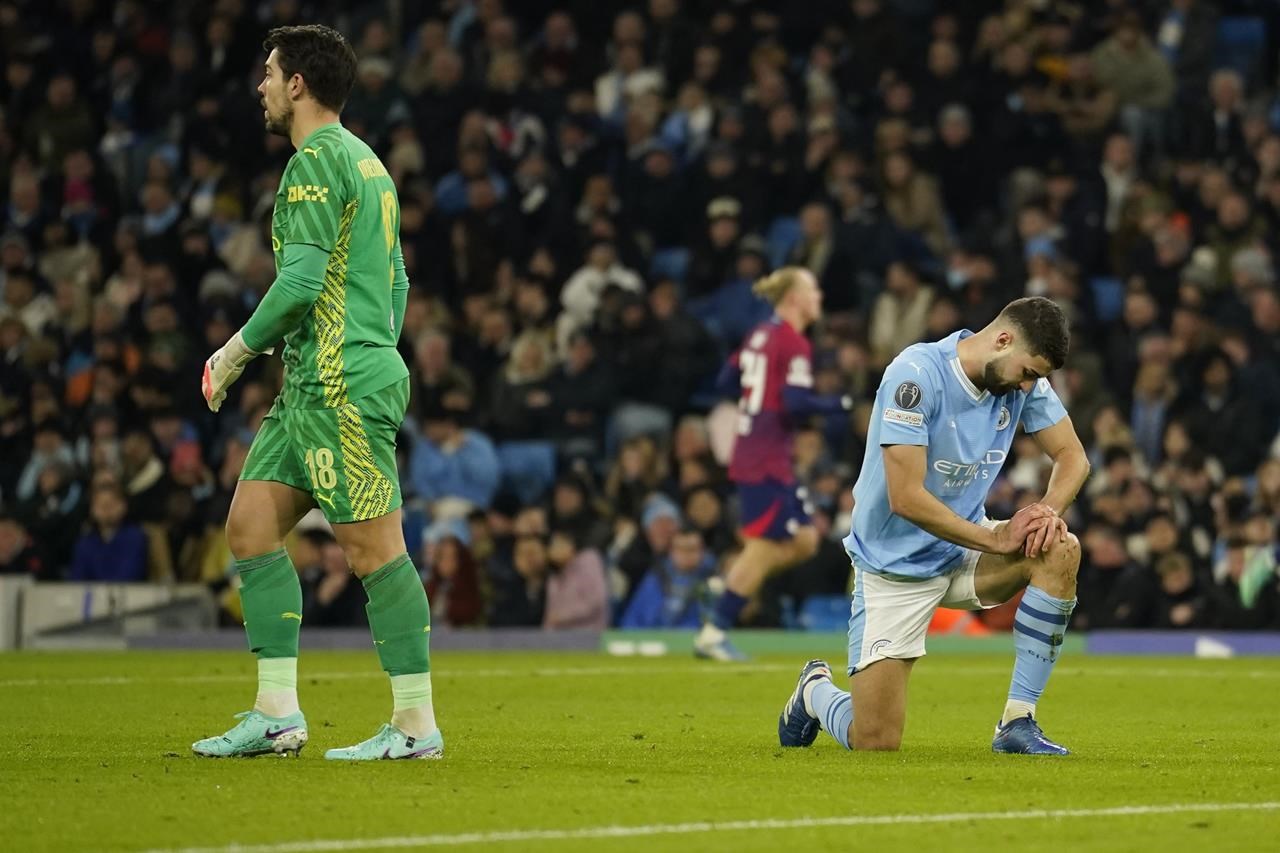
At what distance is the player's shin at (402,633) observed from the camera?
7348mm

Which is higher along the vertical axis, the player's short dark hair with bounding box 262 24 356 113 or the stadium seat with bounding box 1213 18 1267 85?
the stadium seat with bounding box 1213 18 1267 85

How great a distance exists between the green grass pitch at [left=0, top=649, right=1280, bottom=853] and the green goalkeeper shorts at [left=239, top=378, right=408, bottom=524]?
0.89m

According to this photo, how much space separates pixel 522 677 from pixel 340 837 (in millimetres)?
7707

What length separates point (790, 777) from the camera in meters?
7.09

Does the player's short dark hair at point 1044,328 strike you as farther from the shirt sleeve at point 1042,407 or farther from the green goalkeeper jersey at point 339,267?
the green goalkeeper jersey at point 339,267

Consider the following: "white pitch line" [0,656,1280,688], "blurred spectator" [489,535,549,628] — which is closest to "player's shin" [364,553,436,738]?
"white pitch line" [0,656,1280,688]

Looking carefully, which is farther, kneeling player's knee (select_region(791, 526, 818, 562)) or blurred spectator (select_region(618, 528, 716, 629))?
blurred spectator (select_region(618, 528, 716, 629))

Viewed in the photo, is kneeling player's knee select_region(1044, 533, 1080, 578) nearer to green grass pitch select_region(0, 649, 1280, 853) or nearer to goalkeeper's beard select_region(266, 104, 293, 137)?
green grass pitch select_region(0, 649, 1280, 853)

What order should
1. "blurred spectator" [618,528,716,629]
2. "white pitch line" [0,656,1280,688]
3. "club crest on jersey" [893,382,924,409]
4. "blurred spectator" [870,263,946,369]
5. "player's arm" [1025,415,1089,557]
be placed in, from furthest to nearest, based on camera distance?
"blurred spectator" [870,263,946,369] → "blurred spectator" [618,528,716,629] → "white pitch line" [0,656,1280,688] → "player's arm" [1025,415,1089,557] → "club crest on jersey" [893,382,924,409]

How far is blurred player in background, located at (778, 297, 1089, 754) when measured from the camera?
7867mm

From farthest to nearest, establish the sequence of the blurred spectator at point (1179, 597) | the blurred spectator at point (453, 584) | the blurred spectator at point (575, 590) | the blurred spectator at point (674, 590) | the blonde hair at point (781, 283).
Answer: the blurred spectator at point (575, 590) → the blurred spectator at point (453, 584) → the blurred spectator at point (674, 590) → the blurred spectator at point (1179, 597) → the blonde hair at point (781, 283)

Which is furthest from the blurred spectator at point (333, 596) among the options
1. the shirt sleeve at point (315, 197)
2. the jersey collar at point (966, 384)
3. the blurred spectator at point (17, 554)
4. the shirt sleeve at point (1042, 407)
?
the shirt sleeve at point (315, 197)

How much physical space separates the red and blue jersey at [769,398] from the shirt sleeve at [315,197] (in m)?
7.53

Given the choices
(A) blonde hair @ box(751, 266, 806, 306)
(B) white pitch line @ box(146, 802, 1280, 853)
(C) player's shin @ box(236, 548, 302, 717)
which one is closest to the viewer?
(B) white pitch line @ box(146, 802, 1280, 853)
